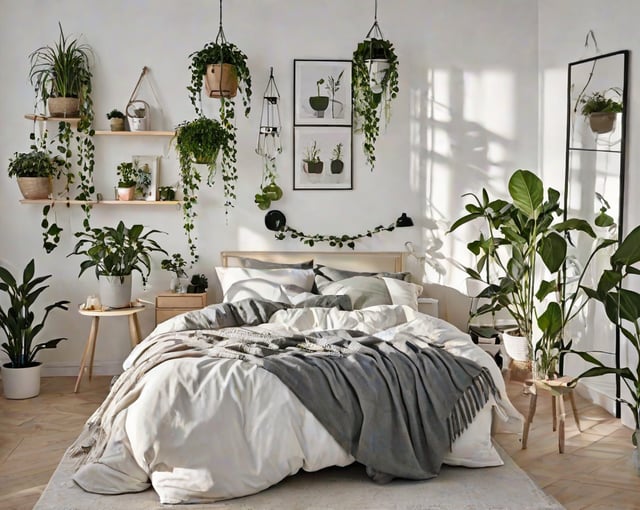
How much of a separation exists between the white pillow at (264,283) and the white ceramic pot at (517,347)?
4.73 ft

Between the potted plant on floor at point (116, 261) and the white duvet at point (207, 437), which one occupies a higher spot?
the potted plant on floor at point (116, 261)

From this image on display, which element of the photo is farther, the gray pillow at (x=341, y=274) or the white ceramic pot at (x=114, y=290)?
the gray pillow at (x=341, y=274)

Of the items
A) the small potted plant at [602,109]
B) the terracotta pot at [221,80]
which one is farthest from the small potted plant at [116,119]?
the small potted plant at [602,109]

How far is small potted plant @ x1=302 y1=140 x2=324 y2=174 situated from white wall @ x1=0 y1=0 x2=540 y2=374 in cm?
16

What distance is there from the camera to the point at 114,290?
→ 18.1ft

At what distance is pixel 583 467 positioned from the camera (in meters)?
4.06

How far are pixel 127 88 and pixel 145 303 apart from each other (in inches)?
65.3

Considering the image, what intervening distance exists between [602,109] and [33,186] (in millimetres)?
4063

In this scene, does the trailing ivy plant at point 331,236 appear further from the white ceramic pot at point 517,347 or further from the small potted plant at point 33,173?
the small potted plant at point 33,173

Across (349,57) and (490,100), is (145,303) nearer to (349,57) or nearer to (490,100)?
(349,57)

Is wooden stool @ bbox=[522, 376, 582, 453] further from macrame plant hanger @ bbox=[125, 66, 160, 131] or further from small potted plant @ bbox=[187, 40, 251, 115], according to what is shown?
macrame plant hanger @ bbox=[125, 66, 160, 131]

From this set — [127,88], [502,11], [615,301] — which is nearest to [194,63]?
[127,88]

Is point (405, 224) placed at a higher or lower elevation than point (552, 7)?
lower

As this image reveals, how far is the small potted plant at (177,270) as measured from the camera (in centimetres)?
580
